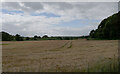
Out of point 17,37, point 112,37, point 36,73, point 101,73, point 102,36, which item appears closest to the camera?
point 101,73

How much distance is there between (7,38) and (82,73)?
267ft

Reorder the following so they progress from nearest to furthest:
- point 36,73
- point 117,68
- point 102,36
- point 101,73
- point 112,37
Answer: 1. point 101,73
2. point 117,68
3. point 36,73
4. point 112,37
5. point 102,36

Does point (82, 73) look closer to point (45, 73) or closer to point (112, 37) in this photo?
point (45, 73)

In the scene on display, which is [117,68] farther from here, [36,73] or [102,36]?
[102,36]

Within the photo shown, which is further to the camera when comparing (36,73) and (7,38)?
(7,38)

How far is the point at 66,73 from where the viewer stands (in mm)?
4719

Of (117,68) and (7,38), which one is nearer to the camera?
(117,68)

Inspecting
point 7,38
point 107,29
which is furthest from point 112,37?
point 7,38

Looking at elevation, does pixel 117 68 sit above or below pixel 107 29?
below

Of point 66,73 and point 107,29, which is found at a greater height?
point 107,29

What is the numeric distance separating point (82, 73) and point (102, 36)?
198 ft

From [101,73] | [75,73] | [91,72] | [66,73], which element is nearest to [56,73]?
[66,73]

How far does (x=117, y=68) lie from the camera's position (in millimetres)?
4602

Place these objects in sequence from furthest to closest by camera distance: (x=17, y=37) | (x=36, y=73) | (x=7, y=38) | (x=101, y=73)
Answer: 1. (x=17, y=37)
2. (x=7, y=38)
3. (x=36, y=73)
4. (x=101, y=73)
